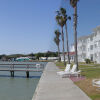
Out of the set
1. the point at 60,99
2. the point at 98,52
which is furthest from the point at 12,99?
the point at 98,52

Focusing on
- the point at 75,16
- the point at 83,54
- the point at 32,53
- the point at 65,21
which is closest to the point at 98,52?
the point at 65,21

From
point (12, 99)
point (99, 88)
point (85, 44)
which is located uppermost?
point (85, 44)

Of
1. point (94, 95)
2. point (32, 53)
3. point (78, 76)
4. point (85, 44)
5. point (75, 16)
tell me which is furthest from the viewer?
point (32, 53)

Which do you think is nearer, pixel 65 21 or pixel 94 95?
pixel 94 95

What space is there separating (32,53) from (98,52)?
459ft

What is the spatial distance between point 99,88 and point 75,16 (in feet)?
55.1

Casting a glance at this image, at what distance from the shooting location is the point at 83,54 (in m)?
71.3

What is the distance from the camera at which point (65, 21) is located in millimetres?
39500

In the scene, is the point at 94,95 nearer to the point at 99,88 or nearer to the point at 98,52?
the point at 99,88

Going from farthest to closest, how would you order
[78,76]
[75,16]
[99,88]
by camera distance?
[75,16] → [78,76] → [99,88]

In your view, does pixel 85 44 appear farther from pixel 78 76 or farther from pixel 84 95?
pixel 84 95

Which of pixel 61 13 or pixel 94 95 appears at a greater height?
pixel 61 13

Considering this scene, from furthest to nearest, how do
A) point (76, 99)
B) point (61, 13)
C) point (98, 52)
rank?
1. point (98, 52)
2. point (61, 13)
3. point (76, 99)

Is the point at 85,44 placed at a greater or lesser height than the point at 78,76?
greater
